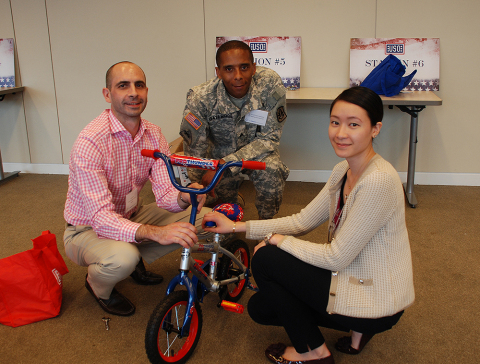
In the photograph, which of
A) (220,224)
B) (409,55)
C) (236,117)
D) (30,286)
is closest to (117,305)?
(30,286)

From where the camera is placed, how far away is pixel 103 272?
1822mm

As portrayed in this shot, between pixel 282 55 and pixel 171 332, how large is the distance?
2743mm

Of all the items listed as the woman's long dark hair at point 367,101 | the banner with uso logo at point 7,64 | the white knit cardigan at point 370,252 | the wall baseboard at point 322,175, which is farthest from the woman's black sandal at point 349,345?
the banner with uso logo at point 7,64

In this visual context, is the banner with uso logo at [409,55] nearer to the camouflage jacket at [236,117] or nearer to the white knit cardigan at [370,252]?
the camouflage jacket at [236,117]

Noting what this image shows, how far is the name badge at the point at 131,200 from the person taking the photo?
6.60ft

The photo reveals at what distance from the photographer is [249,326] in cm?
192

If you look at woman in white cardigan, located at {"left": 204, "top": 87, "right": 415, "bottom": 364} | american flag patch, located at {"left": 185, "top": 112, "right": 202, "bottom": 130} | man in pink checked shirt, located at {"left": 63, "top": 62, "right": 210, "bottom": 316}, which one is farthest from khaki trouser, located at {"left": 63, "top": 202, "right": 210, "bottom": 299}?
american flag patch, located at {"left": 185, "top": 112, "right": 202, "bottom": 130}

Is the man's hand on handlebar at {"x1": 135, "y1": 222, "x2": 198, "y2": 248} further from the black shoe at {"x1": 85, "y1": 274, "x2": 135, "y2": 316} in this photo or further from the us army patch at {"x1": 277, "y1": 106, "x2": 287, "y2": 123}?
the us army patch at {"x1": 277, "y1": 106, "x2": 287, "y2": 123}

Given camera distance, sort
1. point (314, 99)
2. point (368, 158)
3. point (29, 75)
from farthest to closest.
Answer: point (29, 75) < point (314, 99) < point (368, 158)

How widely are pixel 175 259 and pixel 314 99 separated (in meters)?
1.57

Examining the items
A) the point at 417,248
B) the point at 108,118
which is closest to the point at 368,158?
the point at 108,118

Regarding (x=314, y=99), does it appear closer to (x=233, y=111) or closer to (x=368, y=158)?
(x=233, y=111)

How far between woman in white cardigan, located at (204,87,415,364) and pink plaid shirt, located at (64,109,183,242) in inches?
25.6

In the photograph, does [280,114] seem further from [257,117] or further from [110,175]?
[110,175]
